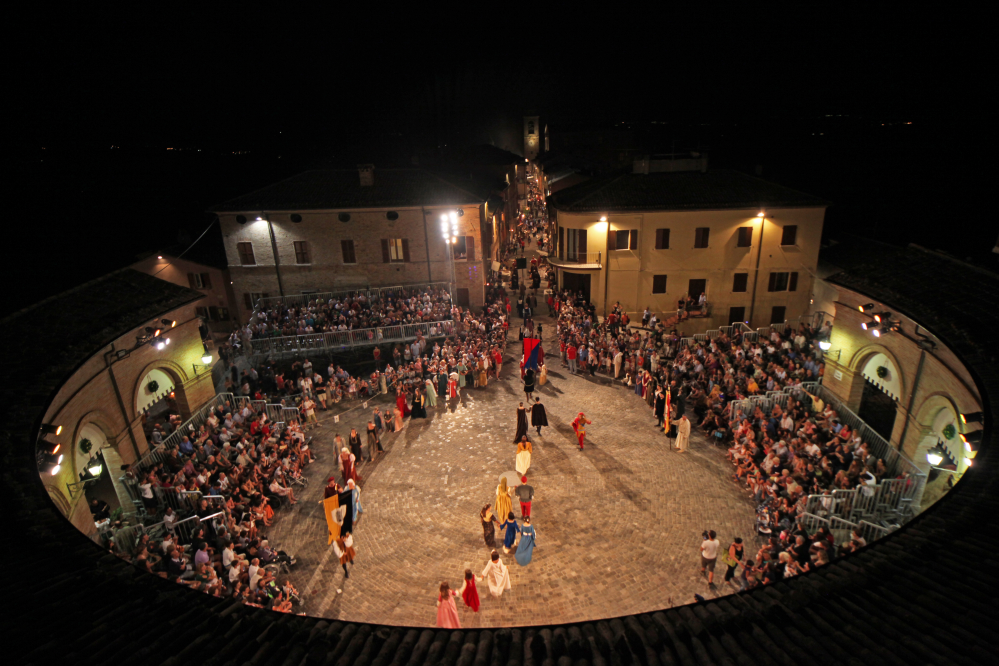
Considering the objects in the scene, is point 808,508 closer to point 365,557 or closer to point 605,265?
point 365,557

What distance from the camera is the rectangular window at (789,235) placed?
85.9ft

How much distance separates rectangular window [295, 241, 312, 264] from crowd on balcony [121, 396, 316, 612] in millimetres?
12141

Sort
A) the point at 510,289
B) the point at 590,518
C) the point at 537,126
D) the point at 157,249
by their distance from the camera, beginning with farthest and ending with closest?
1. the point at 537,126
2. the point at 510,289
3. the point at 157,249
4. the point at 590,518

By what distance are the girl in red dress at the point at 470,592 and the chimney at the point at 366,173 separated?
930 inches

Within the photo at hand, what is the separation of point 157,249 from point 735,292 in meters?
31.4

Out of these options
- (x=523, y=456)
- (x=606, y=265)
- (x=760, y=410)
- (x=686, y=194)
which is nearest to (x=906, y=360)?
(x=760, y=410)

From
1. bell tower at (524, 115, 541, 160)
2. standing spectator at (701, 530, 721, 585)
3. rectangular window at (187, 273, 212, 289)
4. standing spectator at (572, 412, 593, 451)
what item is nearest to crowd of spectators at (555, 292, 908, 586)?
standing spectator at (701, 530, 721, 585)

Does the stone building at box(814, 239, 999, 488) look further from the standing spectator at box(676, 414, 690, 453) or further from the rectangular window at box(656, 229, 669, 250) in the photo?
the rectangular window at box(656, 229, 669, 250)

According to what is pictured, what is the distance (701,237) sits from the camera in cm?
2680

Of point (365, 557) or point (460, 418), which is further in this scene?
point (460, 418)

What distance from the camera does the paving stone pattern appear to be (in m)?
10.8

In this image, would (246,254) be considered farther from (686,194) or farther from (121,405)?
(686,194)

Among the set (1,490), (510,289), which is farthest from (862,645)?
(510,289)

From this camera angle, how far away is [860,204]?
36.4 m
